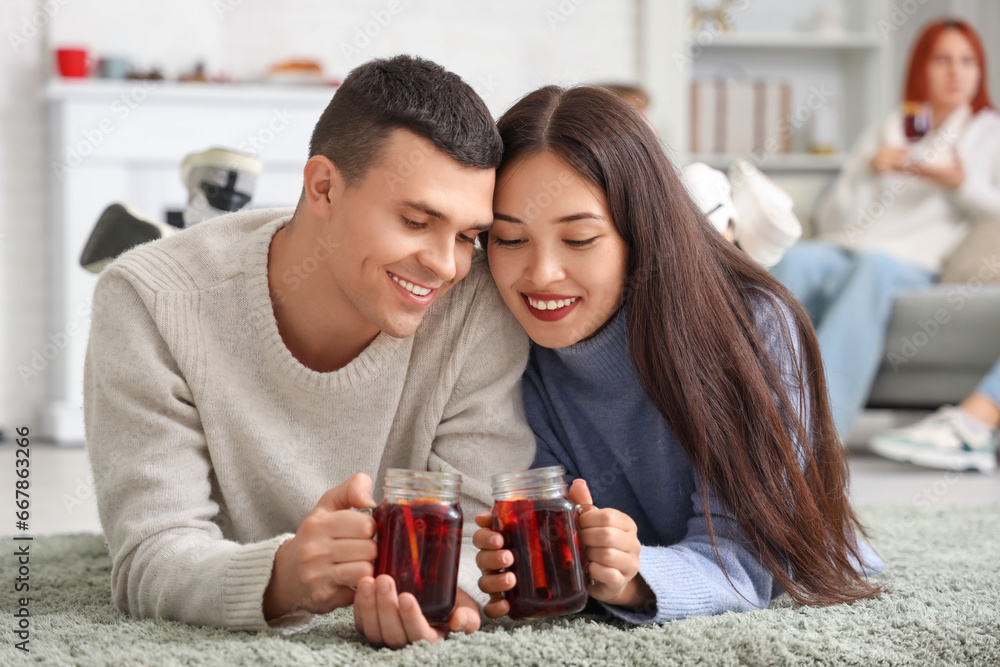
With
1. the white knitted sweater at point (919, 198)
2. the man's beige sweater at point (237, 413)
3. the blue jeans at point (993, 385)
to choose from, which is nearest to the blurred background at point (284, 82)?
the white knitted sweater at point (919, 198)

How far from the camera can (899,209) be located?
3.66 m

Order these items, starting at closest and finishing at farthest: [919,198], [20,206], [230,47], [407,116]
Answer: [407,116] → [919,198] → [20,206] → [230,47]

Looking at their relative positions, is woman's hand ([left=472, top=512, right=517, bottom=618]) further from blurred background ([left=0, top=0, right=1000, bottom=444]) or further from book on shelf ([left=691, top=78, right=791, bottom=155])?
book on shelf ([left=691, top=78, right=791, bottom=155])

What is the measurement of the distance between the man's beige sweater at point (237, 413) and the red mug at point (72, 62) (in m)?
2.60

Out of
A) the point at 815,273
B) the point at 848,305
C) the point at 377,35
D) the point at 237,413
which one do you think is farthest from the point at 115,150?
the point at 237,413

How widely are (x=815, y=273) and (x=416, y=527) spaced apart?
8.63 ft

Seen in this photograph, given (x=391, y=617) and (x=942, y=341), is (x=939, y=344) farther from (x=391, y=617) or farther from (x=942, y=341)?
(x=391, y=617)

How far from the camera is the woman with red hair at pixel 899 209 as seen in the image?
3.15 metres

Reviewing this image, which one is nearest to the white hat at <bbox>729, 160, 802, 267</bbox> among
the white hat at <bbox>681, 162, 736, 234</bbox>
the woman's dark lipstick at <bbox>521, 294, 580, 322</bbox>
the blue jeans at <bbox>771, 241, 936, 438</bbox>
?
Answer: the white hat at <bbox>681, 162, 736, 234</bbox>

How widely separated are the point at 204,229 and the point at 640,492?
0.72 m

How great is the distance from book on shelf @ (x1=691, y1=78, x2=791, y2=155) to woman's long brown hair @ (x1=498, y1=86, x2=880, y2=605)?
3270 mm

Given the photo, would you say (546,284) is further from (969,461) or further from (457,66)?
(457,66)

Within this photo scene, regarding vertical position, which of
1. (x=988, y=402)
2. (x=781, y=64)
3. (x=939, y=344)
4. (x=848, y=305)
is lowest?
(x=988, y=402)

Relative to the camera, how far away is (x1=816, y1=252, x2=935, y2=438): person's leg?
313 cm
